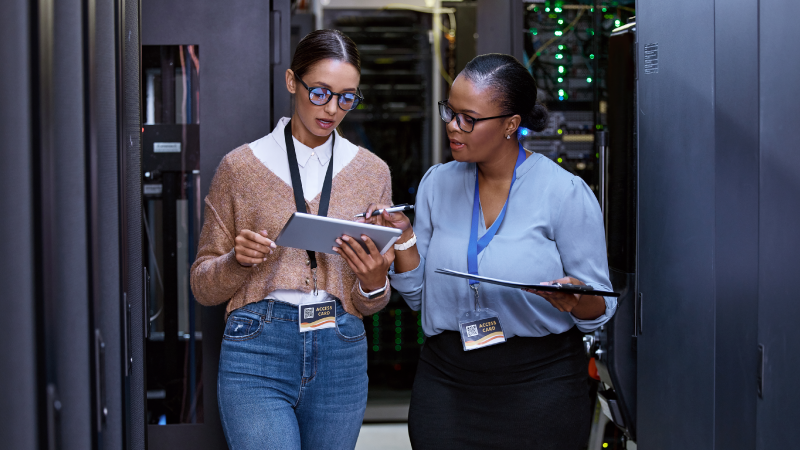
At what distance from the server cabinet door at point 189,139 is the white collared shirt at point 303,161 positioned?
0.71 meters

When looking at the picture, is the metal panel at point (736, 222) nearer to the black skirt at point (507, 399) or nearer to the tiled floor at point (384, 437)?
the black skirt at point (507, 399)

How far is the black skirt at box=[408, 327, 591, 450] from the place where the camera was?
167 cm

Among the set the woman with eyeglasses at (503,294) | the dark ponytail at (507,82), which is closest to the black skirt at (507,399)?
the woman with eyeglasses at (503,294)

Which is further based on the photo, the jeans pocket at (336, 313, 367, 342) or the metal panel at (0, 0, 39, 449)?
the jeans pocket at (336, 313, 367, 342)

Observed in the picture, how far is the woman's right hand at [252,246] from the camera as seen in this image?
1467 millimetres

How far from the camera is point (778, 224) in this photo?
149 centimetres

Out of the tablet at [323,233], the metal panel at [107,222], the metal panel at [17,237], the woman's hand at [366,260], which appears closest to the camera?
the metal panel at [17,237]

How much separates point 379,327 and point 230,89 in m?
2.18

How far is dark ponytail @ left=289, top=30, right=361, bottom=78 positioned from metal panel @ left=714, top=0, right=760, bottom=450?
906 millimetres

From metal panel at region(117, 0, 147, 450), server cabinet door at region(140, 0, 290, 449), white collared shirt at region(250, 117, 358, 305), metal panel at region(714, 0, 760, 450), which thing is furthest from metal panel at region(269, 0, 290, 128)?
metal panel at region(714, 0, 760, 450)

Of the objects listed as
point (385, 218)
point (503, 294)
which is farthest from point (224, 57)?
point (503, 294)

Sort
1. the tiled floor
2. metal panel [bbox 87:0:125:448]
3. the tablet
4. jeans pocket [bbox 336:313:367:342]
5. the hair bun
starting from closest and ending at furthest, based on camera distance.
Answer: metal panel [bbox 87:0:125:448] < the tablet < jeans pocket [bbox 336:313:367:342] < the hair bun < the tiled floor

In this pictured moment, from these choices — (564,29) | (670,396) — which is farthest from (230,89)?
(670,396)

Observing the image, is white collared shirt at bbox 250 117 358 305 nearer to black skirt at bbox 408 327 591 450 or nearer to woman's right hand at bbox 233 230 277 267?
woman's right hand at bbox 233 230 277 267
